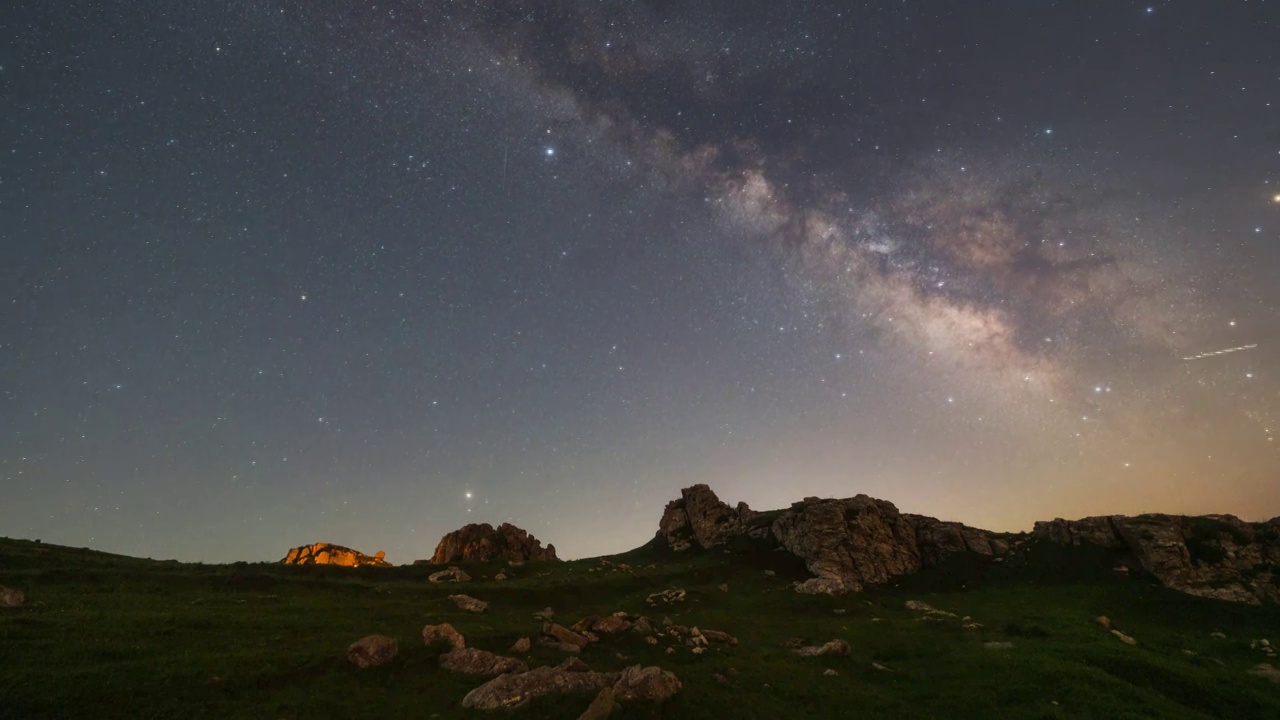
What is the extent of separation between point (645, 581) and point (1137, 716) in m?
59.9

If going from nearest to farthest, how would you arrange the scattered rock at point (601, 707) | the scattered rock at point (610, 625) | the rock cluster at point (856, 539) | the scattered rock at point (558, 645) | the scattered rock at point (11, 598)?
the scattered rock at point (601, 707), the scattered rock at point (558, 645), the scattered rock at point (11, 598), the scattered rock at point (610, 625), the rock cluster at point (856, 539)

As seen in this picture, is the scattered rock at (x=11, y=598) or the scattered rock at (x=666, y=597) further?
the scattered rock at (x=666, y=597)

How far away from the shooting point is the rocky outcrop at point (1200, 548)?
69.6 meters

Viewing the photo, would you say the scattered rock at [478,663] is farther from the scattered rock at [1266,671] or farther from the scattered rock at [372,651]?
the scattered rock at [1266,671]

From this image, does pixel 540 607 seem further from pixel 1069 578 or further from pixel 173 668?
pixel 1069 578

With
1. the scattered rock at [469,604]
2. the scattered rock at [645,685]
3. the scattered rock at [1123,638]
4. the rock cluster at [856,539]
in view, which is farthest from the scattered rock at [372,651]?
the scattered rock at [1123,638]

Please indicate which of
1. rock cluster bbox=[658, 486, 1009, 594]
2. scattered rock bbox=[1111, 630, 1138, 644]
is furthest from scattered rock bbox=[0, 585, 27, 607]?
scattered rock bbox=[1111, 630, 1138, 644]

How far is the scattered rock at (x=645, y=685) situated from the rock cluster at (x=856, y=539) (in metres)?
50.3

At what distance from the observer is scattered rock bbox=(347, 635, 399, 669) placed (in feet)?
122

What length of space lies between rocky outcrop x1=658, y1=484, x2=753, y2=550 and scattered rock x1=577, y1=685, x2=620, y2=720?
80.0m

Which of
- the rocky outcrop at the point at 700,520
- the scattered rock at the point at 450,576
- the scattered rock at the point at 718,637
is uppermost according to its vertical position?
the rocky outcrop at the point at 700,520

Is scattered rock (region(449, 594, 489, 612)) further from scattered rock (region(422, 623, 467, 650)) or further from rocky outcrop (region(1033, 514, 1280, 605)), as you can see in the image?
rocky outcrop (region(1033, 514, 1280, 605))

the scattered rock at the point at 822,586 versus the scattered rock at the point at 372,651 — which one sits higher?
the scattered rock at the point at 372,651

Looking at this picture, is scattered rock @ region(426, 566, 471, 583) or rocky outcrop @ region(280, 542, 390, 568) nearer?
scattered rock @ region(426, 566, 471, 583)
